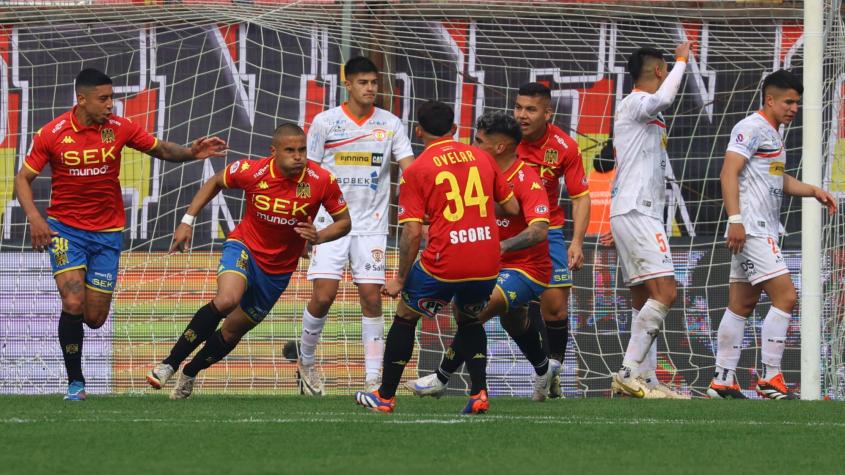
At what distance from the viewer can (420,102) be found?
45.8 feet

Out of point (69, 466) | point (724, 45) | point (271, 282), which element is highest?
point (724, 45)

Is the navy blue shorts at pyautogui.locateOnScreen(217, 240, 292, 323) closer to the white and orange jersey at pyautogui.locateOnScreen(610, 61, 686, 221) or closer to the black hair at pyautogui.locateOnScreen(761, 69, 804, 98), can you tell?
the white and orange jersey at pyautogui.locateOnScreen(610, 61, 686, 221)

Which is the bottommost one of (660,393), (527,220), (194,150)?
(660,393)

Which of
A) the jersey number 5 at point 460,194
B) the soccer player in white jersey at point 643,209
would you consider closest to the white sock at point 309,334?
the soccer player in white jersey at point 643,209

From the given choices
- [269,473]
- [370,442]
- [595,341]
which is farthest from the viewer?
[595,341]

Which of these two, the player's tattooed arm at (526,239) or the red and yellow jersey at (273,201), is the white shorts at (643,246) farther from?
the red and yellow jersey at (273,201)

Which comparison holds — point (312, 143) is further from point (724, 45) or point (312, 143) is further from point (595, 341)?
point (724, 45)

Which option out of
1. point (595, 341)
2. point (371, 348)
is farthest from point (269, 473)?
point (595, 341)

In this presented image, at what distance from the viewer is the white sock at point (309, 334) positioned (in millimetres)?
10102

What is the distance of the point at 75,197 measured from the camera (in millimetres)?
8984

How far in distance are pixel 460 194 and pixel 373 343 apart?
9.03ft

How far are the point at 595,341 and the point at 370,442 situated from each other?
5698 millimetres

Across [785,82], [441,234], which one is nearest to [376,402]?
[441,234]

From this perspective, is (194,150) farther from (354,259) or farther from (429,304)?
(429,304)
